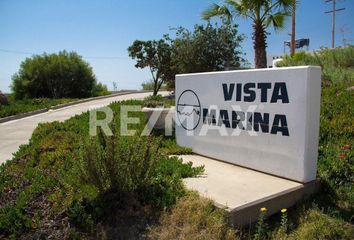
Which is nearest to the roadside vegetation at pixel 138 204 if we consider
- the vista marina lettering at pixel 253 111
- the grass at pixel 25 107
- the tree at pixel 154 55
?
the vista marina lettering at pixel 253 111

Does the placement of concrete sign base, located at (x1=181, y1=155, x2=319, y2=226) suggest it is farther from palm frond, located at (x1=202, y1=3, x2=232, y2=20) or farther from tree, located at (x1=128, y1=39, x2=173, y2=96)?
tree, located at (x1=128, y1=39, x2=173, y2=96)

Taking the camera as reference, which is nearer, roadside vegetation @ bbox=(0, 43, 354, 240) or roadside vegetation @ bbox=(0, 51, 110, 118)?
roadside vegetation @ bbox=(0, 43, 354, 240)

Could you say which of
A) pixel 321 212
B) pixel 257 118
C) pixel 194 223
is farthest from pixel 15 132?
pixel 321 212

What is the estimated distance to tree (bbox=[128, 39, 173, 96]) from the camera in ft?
76.1

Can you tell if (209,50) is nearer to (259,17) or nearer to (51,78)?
(259,17)

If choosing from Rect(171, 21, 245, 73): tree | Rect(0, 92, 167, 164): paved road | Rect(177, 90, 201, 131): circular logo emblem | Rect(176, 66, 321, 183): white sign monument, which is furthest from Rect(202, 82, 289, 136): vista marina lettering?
Rect(171, 21, 245, 73): tree

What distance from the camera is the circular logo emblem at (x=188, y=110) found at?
682 cm

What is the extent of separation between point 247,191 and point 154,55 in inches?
786

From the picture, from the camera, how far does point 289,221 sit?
13.5 feet

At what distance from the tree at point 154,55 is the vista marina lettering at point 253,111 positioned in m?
17.3

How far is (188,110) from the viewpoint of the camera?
23.2 feet

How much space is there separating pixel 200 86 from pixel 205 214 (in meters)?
3.29

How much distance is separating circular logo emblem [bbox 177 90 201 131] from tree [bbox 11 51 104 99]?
19675 millimetres

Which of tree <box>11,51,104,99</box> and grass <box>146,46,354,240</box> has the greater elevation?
tree <box>11,51,104,99</box>
